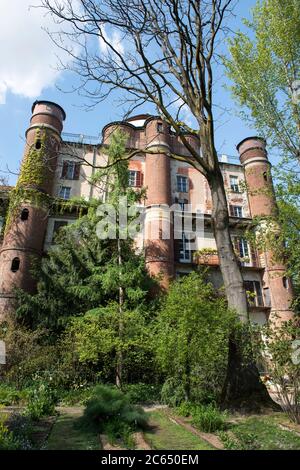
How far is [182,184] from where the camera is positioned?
25641 mm

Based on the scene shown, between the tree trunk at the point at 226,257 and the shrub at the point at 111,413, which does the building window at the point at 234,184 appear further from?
the shrub at the point at 111,413

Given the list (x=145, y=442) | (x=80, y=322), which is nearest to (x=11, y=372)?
(x=80, y=322)

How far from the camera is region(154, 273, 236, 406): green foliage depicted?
969 cm

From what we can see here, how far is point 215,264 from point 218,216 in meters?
12.5

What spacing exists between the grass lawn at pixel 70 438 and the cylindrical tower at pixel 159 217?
12.0m

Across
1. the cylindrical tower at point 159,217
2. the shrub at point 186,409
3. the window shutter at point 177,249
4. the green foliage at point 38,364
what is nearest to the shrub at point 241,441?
the shrub at point 186,409

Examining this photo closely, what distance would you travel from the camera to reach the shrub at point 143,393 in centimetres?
1234

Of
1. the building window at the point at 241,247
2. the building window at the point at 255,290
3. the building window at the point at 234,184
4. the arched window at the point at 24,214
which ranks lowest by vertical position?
the building window at the point at 255,290

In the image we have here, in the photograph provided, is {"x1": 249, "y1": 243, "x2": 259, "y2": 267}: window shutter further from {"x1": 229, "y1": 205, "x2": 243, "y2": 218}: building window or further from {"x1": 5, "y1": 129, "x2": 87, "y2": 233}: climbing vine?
{"x1": 5, "y1": 129, "x2": 87, "y2": 233}: climbing vine

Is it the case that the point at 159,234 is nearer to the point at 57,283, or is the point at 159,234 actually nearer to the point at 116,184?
the point at 116,184

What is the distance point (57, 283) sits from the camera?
17.1m

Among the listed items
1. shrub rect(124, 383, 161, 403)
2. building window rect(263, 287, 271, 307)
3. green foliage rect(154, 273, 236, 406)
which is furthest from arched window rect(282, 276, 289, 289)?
green foliage rect(154, 273, 236, 406)
